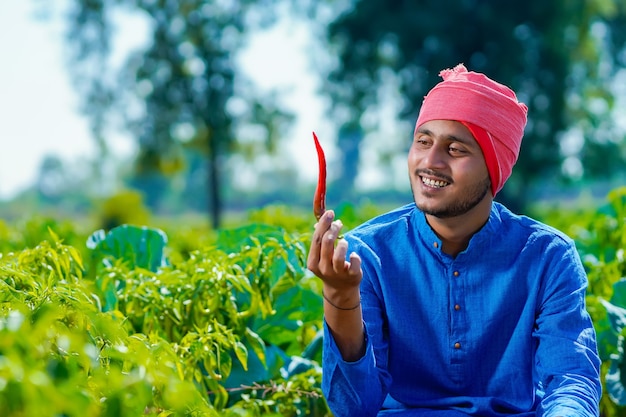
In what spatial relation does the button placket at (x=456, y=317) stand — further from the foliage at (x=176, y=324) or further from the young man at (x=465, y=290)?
the foliage at (x=176, y=324)

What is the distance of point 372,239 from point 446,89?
1.59 ft

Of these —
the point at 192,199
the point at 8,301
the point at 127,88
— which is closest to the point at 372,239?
the point at 8,301

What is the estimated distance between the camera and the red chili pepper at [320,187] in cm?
226

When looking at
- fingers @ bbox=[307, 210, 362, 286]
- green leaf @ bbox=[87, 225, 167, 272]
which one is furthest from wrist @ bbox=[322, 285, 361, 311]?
green leaf @ bbox=[87, 225, 167, 272]

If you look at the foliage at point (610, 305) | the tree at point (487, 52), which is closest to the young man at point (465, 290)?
the foliage at point (610, 305)

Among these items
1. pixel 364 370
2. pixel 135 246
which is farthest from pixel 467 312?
pixel 135 246

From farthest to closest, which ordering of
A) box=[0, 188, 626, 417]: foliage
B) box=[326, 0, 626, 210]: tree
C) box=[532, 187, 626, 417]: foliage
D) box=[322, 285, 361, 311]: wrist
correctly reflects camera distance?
box=[326, 0, 626, 210]: tree
box=[532, 187, 626, 417]: foliage
box=[322, 285, 361, 311]: wrist
box=[0, 188, 626, 417]: foliage

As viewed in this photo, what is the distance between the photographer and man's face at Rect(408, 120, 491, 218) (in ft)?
8.13

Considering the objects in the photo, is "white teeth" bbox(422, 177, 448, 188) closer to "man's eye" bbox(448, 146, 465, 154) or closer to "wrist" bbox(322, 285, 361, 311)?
"man's eye" bbox(448, 146, 465, 154)

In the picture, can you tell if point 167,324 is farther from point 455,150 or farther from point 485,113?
point 485,113

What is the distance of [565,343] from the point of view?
96.4 inches

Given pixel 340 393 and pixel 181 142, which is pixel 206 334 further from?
pixel 181 142

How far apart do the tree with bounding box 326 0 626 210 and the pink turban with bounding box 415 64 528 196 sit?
86.3 ft

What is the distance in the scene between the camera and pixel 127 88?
3178 cm
